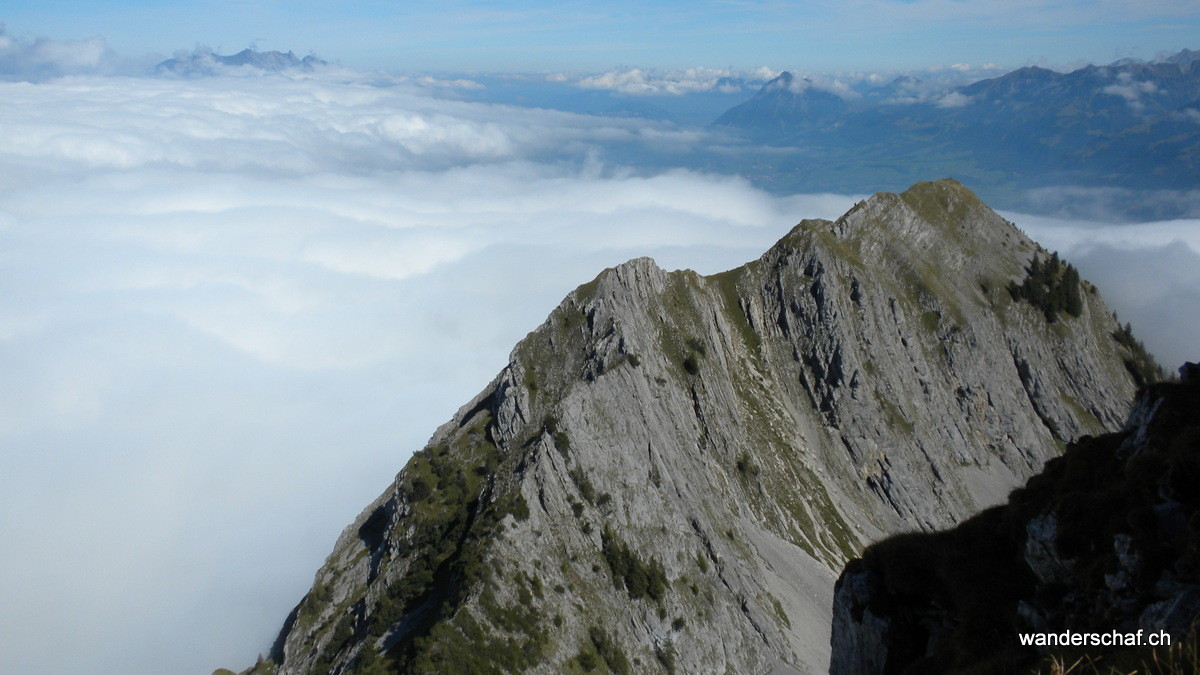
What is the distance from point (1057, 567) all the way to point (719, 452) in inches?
2472

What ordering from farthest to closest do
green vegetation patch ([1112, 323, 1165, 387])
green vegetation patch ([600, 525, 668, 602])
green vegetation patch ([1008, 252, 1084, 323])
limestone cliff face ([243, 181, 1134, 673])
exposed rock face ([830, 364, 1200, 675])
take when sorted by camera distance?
green vegetation patch ([1112, 323, 1165, 387]) < green vegetation patch ([1008, 252, 1084, 323]) < green vegetation patch ([600, 525, 668, 602]) < limestone cliff face ([243, 181, 1134, 673]) < exposed rock face ([830, 364, 1200, 675])

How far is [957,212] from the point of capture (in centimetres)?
11888

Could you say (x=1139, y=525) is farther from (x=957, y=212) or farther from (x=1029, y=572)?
(x=957, y=212)

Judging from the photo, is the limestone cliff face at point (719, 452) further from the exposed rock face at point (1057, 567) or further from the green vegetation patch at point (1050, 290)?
the exposed rock face at point (1057, 567)

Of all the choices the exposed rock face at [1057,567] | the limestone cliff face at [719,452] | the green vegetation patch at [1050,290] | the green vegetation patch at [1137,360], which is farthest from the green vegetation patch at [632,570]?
the green vegetation patch at [1137,360]

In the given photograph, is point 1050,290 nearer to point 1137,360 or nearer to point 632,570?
point 1137,360

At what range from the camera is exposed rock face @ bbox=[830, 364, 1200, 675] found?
18.8m

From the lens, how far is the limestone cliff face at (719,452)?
204 feet

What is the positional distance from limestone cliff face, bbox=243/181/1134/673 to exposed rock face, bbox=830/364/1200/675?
36.5 m

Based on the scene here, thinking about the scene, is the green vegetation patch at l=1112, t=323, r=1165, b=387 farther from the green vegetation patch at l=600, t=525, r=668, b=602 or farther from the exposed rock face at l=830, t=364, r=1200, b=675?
the exposed rock face at l=830, t=364, r=1200, b=675

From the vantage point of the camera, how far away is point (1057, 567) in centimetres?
2178

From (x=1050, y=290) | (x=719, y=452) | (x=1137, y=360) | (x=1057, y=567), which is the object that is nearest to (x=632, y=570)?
(x=719, y=452)

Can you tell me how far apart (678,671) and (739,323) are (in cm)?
5674

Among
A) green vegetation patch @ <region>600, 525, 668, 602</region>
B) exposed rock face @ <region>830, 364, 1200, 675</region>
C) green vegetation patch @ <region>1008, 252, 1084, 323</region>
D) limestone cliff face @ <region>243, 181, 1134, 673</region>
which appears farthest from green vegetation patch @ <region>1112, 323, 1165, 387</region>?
exposed rock face @ <region>830, 364, 1200, 675</region>
